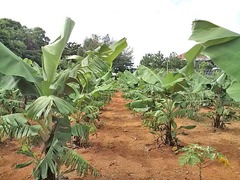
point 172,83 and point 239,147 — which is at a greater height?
point 172,83

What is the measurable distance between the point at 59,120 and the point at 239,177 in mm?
3194

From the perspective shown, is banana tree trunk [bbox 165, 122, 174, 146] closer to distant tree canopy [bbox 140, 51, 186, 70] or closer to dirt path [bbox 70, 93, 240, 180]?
dirt path [bbox 70, 93, 240, 180]

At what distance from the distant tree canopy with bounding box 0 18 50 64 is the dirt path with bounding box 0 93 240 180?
46.7ft

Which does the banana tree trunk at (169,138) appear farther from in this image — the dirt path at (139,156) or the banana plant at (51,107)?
the banana plant at (51,107)

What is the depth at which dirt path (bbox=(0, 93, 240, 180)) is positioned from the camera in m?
4.51

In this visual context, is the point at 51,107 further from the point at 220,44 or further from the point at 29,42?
the point at 29,42

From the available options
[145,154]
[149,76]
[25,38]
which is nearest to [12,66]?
[145,154]

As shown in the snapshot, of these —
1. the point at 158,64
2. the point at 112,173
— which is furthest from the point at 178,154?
the point at 158,64

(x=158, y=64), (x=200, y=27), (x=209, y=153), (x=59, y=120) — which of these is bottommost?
(x=209, y=153)

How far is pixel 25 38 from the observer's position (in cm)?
2755

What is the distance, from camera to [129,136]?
7.02m

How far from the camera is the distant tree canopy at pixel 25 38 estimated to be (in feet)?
69.0

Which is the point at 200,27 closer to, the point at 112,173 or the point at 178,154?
the point at 112,173

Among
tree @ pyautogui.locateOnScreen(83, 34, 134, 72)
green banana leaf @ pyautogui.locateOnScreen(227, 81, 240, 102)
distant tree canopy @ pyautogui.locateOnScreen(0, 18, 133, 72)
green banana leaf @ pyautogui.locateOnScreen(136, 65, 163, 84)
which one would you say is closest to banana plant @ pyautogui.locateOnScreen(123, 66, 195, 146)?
green banana leaf @ pyautogui.locateOnScreen(136, 65, 163, 84)
